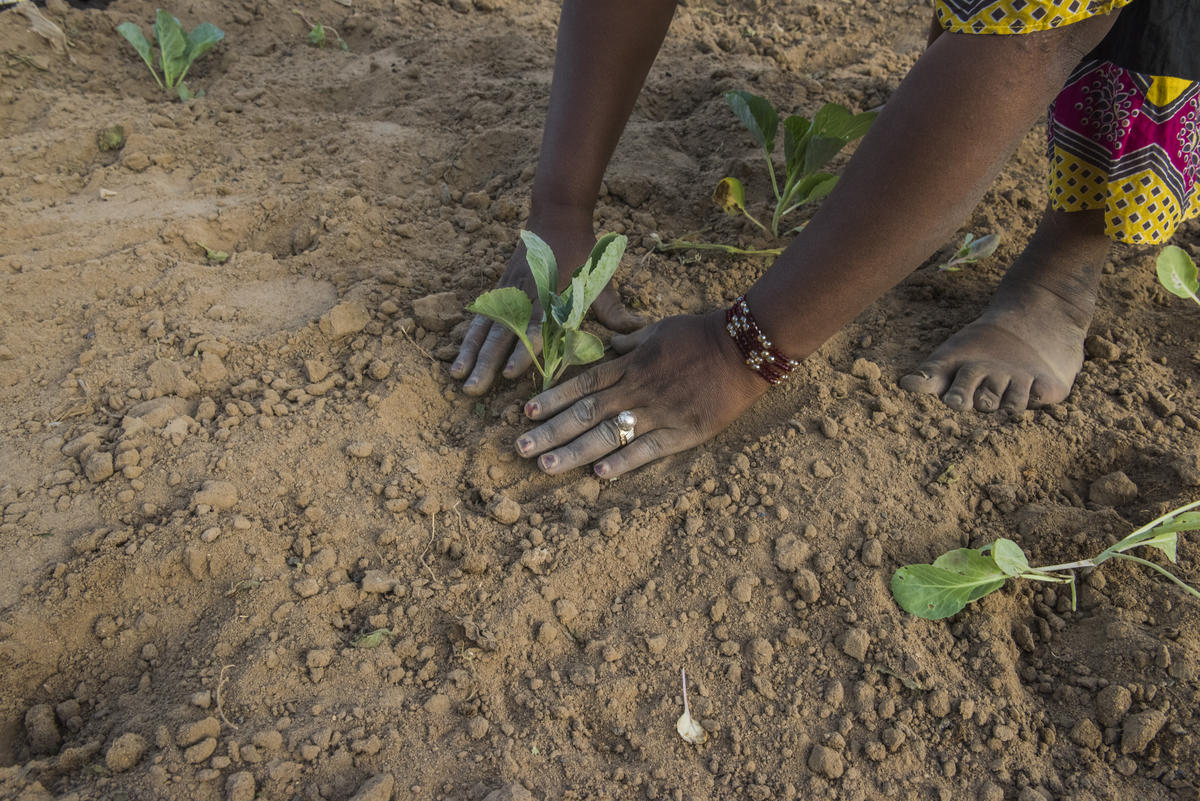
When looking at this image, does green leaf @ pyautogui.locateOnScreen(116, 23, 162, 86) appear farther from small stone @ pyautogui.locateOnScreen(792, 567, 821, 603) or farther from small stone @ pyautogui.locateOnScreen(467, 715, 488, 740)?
small stone @ pyautogui.locateOnScreen(792, 567, 821, 603)

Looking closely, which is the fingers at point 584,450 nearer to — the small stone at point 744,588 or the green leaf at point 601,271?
the green leaf at point 601,271

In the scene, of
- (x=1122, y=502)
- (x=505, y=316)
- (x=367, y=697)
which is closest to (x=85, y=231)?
(x=505, y=316)

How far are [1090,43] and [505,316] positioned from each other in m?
1.26

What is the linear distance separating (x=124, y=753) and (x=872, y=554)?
139cm

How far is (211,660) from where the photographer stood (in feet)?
4.76

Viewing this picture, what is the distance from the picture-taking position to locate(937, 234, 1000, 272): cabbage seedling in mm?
2391

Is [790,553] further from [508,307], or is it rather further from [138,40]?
[138,40]

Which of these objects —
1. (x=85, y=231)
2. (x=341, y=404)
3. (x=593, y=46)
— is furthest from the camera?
(x=85, y=231)

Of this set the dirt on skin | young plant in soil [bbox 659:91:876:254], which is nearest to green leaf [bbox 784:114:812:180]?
young plant in soil [bbox 659:91:876:254]

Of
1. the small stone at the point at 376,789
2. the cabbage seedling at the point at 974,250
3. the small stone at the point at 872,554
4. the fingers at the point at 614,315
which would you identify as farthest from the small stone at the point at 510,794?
the cabbage seedling at the point at 974,250

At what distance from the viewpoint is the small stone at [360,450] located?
1.81m

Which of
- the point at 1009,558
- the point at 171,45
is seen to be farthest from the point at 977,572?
the point at 171,45

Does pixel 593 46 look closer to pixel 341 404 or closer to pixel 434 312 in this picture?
pixel 434 312

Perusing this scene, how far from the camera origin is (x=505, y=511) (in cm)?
172
